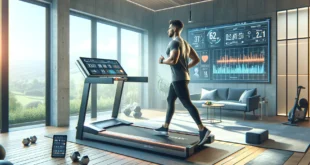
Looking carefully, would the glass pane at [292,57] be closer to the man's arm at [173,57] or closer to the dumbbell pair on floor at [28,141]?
the man's arm at [173,57]

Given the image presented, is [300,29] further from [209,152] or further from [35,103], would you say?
[35,103]

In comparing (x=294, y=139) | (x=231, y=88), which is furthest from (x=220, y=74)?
(x=294, y=139)

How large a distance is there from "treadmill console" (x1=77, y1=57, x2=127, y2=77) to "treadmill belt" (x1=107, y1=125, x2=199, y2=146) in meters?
0.92

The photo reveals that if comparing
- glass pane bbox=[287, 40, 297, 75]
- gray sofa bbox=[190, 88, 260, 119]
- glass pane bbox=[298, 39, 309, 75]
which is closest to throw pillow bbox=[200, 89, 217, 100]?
gray sofa bbox=[190, 88, 260, 119]

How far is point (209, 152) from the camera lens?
3.64 meters

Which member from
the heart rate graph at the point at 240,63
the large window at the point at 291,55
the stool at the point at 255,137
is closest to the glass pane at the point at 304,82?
the large window at the point at 291,55

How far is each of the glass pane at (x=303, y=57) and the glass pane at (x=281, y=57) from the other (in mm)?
362

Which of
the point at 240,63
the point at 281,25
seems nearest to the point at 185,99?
the point at 240,63

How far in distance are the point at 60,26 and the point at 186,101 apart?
144 inches

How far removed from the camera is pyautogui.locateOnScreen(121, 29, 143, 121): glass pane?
830 cm

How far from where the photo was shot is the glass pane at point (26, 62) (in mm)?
5346

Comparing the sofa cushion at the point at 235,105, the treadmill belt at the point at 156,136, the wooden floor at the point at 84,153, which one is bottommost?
the wooden floor at the point at 84,153

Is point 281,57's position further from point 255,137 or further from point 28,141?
point 28,141

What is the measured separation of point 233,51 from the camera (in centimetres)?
786
